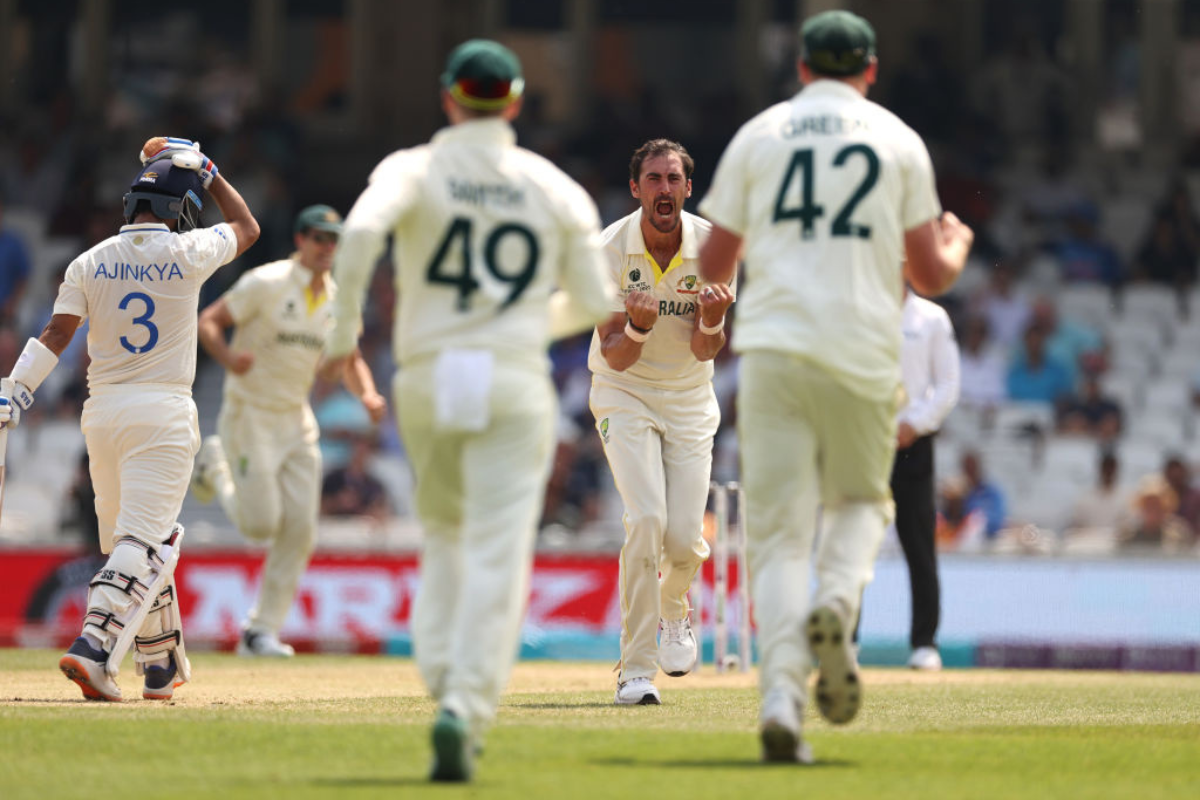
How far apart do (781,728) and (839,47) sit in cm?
240

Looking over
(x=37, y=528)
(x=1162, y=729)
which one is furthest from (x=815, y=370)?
(x=37, y=528)

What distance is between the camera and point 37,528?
18266 millimetres

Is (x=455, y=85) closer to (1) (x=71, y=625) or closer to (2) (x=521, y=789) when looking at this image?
(2) (x=521, y=789)

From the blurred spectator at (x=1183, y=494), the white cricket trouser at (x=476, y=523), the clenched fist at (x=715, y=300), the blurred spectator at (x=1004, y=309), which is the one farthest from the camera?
the blurred spectator at (x=1004, y=309)

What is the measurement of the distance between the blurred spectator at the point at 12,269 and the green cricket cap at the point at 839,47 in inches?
621

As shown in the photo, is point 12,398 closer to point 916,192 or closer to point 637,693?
point 637,693

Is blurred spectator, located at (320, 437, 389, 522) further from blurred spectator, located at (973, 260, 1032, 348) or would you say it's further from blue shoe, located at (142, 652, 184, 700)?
blue shoe, located at (142, 652, 184, 700)

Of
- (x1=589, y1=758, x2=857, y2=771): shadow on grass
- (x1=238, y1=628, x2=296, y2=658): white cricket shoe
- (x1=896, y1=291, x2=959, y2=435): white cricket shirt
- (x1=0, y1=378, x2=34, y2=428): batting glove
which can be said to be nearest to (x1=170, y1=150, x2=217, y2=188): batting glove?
(x1=0, y1=378, x2=34, y2=428): batting glove

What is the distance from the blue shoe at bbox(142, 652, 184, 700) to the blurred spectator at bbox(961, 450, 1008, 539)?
31.5 feet

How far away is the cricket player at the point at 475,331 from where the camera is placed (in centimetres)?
629

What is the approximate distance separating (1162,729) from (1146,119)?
705 inches

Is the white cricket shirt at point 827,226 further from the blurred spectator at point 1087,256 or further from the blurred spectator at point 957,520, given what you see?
the blurred spectator at point 1087,256

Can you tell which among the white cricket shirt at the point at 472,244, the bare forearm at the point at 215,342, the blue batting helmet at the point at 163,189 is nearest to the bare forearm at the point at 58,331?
the blue batting helmet at the point at 163,189

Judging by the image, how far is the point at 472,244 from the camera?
645cm
